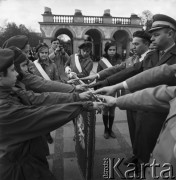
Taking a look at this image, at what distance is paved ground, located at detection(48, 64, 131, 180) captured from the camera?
11.0ft

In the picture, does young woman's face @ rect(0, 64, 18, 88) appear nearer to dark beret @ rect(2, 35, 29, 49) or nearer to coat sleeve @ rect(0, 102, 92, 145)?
coat sleeve @ rect(0, 102, 92, 145)

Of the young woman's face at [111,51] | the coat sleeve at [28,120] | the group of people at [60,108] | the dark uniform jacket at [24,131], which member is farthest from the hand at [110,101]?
the young woman's face at [111,51]

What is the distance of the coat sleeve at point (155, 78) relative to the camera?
7.48 ft

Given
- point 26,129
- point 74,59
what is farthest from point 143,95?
point 74,59

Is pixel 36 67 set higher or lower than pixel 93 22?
lower

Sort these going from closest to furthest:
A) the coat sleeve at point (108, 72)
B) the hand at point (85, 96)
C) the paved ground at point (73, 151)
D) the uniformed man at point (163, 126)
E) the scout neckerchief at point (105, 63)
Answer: the uniformed man at point (163, 126)
the hand at point (85, 96)
the paved ground at point (73, 151)
the coat sleeve at point (108, 72)
the scout neckerchief at point (105, 63)

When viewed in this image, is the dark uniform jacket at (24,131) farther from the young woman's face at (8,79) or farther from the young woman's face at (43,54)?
the young woman's face at (43,54)

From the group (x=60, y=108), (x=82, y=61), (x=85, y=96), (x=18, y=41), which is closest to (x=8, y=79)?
(x=60, y=108)

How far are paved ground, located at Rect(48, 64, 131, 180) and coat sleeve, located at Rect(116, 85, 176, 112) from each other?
1.76 m

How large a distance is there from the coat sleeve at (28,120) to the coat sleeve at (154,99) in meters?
0.58

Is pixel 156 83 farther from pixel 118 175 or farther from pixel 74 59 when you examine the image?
pixel 74 59

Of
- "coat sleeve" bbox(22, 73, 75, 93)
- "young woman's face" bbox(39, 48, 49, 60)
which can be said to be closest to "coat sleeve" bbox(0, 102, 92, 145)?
"coat sleeve" bbox(22, 73, 75, 93)

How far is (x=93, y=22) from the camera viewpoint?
27.5 meters

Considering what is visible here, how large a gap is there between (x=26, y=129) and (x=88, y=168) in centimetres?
116
